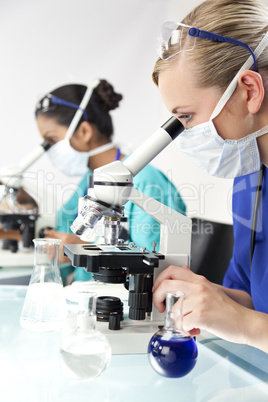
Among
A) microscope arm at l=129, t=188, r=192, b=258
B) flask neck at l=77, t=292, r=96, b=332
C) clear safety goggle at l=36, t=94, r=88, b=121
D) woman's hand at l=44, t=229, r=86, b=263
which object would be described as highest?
clear safety goggle at l=36, t=94, r=88, b=121

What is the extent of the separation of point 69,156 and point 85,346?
2.49m

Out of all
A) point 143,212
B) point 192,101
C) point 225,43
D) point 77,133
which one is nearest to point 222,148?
point 192,101

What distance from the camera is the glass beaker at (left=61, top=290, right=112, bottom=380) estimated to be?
79 cm

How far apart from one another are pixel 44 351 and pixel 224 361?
1.36 feet

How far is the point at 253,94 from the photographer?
1.14 meters

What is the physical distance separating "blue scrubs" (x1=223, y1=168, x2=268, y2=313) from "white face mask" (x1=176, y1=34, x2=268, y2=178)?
6.4 inches

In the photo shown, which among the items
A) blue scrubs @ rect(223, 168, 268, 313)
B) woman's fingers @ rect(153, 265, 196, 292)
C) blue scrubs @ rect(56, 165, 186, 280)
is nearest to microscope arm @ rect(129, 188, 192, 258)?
woman's fingers @ rect(153, 265, 196, 292)

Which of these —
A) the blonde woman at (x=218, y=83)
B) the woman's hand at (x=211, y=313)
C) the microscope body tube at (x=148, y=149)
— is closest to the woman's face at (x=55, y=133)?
the blonde woman at (x=218, y=83)

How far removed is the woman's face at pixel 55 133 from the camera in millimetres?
3096

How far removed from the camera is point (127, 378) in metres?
0.90

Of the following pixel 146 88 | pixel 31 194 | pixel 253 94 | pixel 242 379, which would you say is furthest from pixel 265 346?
pixel 146 88

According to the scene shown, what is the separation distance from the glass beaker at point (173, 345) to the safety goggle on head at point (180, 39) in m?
0.65

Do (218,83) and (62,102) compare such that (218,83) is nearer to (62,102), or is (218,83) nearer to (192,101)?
(192,101)

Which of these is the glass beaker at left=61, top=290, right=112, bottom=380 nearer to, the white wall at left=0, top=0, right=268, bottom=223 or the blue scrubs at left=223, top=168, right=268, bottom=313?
the blue scrubs at left=223, top=168, right=268, bottom=313
